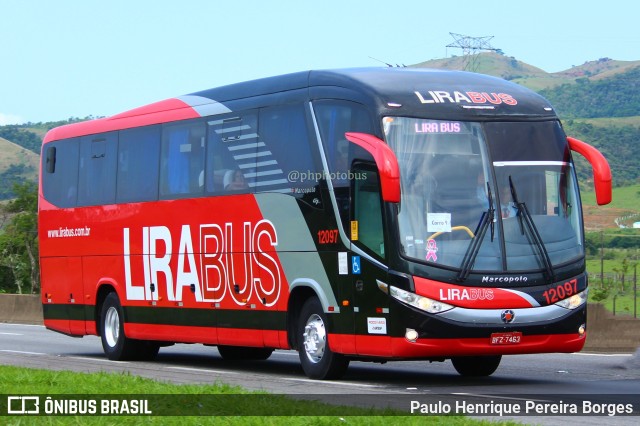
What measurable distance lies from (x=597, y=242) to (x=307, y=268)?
692 centimetres

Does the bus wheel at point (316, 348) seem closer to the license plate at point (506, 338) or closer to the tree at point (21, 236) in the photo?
the license plate at point (506, 338)

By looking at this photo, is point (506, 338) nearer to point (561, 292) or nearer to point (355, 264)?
point (561, 292)

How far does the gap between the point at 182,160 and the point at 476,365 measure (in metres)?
5.54

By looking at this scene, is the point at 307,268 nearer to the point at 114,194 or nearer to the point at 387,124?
the point at 387,124

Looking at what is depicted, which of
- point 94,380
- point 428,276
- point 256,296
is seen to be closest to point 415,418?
point 428,276

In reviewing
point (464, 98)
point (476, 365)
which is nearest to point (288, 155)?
point (464, 98)

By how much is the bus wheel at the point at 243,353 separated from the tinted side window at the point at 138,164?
2.74 m

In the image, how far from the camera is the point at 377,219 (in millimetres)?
15711

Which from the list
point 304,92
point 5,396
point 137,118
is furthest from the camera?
point 137,118

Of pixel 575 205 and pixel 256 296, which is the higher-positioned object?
pixel 575 205

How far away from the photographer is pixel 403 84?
16.4 meters

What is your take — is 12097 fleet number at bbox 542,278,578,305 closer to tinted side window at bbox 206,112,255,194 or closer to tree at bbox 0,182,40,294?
tinted side window at bbox 206,112,255,194

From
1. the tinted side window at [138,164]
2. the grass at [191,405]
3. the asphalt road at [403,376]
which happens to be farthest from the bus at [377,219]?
the grass at [191,405]

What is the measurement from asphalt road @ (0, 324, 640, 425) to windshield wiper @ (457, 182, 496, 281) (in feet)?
4.32
